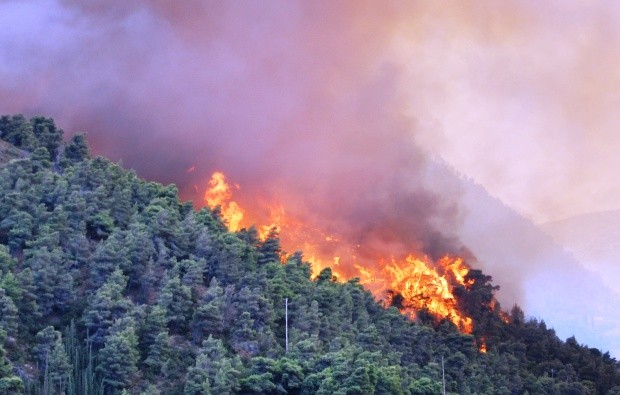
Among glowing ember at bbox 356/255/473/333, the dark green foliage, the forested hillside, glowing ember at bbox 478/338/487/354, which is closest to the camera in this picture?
the dark green foliage

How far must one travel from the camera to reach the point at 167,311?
180 feet

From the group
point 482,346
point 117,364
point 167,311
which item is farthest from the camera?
point 482,346

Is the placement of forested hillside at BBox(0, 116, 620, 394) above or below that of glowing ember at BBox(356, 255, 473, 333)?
below

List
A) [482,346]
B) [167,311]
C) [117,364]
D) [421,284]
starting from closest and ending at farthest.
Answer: [117,364] < [167,311] < [482,346] < [421,284]

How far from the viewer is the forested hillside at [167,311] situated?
1955 inches

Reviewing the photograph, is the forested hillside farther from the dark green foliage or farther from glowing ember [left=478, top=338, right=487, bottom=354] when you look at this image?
glowing ember [left=478, top=338, right=487, bottom=354]

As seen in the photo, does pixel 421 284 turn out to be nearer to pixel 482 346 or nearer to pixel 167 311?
pixel 482 346

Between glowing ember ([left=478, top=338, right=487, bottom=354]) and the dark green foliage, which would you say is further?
glowing ember ([left=478, top=338, right=487, bottom=354])

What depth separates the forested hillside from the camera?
49656 mm

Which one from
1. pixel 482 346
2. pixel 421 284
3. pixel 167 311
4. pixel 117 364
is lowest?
pixel 117 364

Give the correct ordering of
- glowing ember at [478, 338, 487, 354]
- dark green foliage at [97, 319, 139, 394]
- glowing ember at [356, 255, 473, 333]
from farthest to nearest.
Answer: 1. glowing ember at [356, 255, 473, 333]
2. glowing ember at [478, 338, 487, 354]
3. dark green foliage at [97, 319, 139, 394]

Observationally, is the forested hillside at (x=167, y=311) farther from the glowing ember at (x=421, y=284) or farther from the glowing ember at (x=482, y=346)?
the glowing ember at (x=421, y=284)

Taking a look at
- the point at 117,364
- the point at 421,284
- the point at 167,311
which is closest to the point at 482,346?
the point at 421,284

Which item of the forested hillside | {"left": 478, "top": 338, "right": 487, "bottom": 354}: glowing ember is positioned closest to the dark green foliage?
the forested hillside
